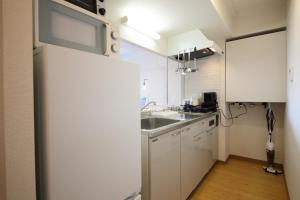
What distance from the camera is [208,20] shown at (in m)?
2.17

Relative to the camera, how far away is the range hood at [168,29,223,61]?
241 cm

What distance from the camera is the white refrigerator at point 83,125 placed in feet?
1.99

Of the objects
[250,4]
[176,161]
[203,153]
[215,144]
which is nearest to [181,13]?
[250,4]

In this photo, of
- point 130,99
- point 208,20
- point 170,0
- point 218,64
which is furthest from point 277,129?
point 130,99

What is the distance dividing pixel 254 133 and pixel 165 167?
2254 millimetres

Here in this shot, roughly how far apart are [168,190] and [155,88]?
1.87 metres

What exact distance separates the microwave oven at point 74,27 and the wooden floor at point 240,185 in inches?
74.9

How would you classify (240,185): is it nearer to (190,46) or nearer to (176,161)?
(176,161)

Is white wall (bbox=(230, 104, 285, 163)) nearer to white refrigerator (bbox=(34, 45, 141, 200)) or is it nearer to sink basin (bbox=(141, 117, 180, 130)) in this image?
sink basin (bbox=(141, 117, 180, 130))

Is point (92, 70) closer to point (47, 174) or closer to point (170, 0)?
point (47, 174)

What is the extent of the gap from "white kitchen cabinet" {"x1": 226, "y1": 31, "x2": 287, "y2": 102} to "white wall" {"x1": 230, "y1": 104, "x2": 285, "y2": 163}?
408 mm

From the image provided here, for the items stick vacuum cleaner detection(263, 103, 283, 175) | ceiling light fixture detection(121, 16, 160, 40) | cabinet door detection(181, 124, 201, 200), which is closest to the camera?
cabinet door detection(181, 124, 201, 200)

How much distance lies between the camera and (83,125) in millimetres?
697

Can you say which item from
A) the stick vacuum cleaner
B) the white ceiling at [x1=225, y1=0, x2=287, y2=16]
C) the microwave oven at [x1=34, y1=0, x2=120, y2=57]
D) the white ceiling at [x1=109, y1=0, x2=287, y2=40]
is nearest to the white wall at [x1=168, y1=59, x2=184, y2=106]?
the white ceiling at [x1=109, y1=0, x2=287, y2=40]
